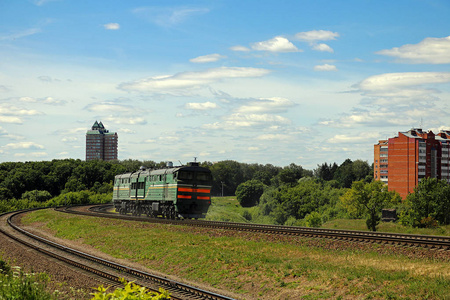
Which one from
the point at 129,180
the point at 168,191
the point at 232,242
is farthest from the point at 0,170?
the point at 232,242

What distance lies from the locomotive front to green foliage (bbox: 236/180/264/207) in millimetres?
110442

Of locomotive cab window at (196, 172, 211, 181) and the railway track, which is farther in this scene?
locomotive cab window at (196, 172, 211, 181)

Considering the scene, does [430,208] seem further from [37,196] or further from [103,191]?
[37,196]

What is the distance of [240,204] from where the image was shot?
152500 millimetres

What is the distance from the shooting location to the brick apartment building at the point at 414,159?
127938mm

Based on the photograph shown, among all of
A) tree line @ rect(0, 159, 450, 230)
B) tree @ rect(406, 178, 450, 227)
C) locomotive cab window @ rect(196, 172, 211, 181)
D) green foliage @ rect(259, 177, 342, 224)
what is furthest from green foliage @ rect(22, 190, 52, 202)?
tree @ rect(406, 178, 450, 227)

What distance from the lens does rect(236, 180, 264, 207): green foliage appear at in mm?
150250

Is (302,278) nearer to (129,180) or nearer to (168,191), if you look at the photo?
(168,191)

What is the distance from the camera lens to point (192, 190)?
38.8m

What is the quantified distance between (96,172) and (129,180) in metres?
80.7

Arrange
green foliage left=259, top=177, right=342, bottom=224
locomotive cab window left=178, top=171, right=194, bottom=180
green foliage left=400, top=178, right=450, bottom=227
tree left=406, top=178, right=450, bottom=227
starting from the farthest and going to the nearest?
1. green foliage left=259, top=177, right=342, bottom=224
2. tree left=406, top=178, right=450, bottom=227
3. green foliage left=400, top=178, right=450, bottom=227
4. locomotive cab window left=178, top=171, right=194, bottom=180

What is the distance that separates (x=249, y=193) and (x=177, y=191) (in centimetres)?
11397

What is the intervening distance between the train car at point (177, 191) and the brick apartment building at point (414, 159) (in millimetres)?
98263

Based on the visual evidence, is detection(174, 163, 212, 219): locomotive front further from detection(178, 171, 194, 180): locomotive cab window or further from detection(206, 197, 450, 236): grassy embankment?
detection(206, 197, 450, 236): grassy embankment
